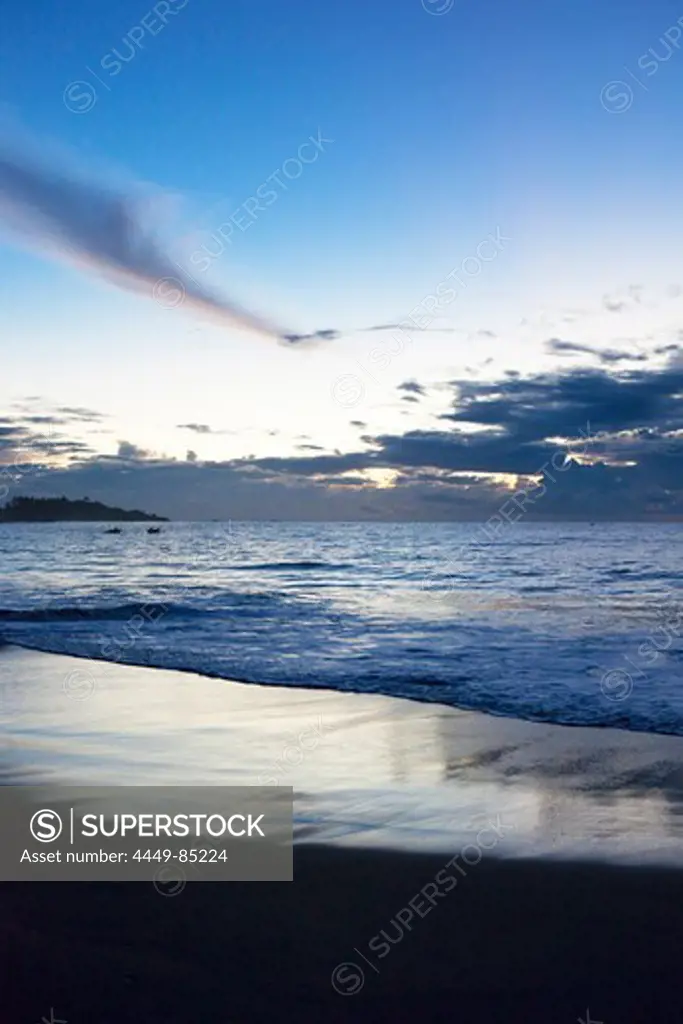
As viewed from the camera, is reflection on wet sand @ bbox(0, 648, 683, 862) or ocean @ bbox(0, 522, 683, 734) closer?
reflection on wet sand @ bbox(0, 648, 683, 862)

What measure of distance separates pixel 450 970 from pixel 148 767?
15.9 ft

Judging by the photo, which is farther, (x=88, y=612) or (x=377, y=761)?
(x=88, y=612)

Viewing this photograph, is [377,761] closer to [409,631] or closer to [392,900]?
[392,900]

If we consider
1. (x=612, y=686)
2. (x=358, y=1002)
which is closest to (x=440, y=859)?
(x=358, y=1002)

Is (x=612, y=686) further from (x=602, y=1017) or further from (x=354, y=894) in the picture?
(x=602, y=1017)

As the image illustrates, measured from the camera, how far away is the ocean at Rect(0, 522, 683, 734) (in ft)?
45.5

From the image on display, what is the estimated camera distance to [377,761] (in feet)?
30.4

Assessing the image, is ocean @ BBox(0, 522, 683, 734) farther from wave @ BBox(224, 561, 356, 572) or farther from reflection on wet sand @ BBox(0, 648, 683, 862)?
wave @ BBox(224, 561, 356, 572)
